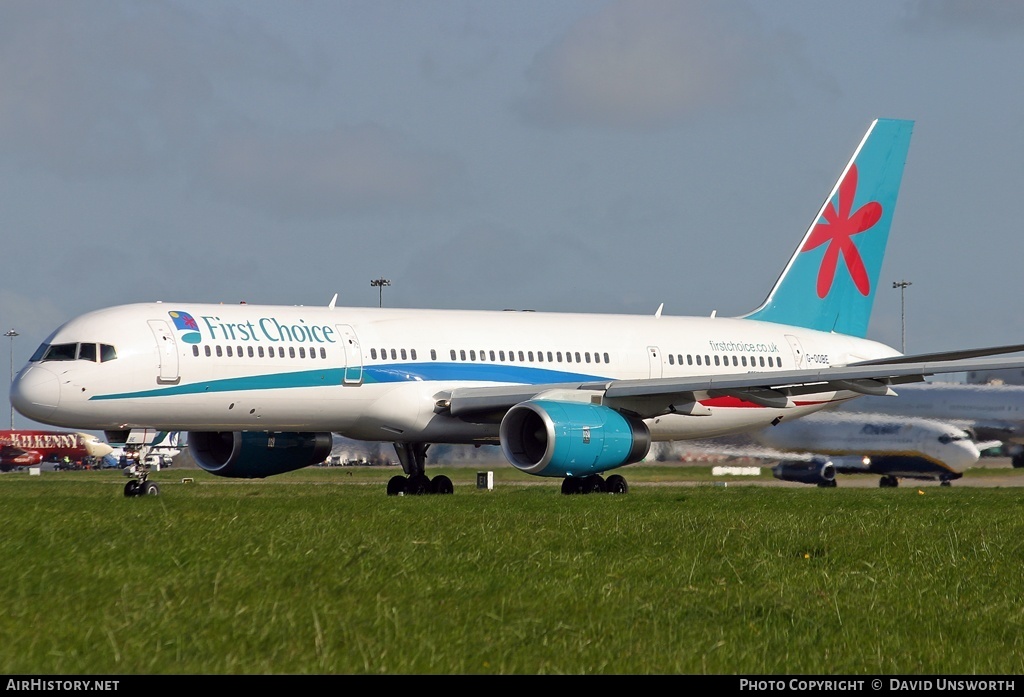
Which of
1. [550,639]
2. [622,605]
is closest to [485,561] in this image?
[622,605]

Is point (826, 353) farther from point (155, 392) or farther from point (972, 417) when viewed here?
point (155, 392)

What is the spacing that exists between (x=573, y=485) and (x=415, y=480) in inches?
160

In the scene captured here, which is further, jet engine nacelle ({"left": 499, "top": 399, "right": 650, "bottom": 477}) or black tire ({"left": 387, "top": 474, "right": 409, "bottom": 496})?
black tire ({"left": 387, "top": 474, "right": 409, "bottom": 496})

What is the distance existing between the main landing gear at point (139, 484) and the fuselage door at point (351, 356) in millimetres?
4399

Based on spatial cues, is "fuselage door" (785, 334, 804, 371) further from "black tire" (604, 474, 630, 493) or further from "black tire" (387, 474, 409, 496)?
"black tire" (387, 474, 409, 496)

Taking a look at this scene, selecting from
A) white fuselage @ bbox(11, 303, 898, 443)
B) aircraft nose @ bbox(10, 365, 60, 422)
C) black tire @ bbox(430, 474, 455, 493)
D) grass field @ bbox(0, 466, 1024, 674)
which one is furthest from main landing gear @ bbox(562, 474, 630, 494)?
grass field @ bbox(0, 466, 1024, 674)

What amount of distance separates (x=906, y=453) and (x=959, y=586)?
37624 mm

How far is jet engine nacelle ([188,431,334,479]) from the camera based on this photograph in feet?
102

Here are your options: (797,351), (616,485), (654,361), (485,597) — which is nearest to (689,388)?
(616,485)

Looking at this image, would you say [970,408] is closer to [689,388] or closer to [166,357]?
[689,388]

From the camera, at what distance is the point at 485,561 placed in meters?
12.6

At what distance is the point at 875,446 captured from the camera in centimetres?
4888

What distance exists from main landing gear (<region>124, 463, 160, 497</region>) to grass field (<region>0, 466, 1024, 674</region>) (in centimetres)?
1003

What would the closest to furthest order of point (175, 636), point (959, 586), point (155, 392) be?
point (175, 636) < point (959, 586) < point (155, 392)
